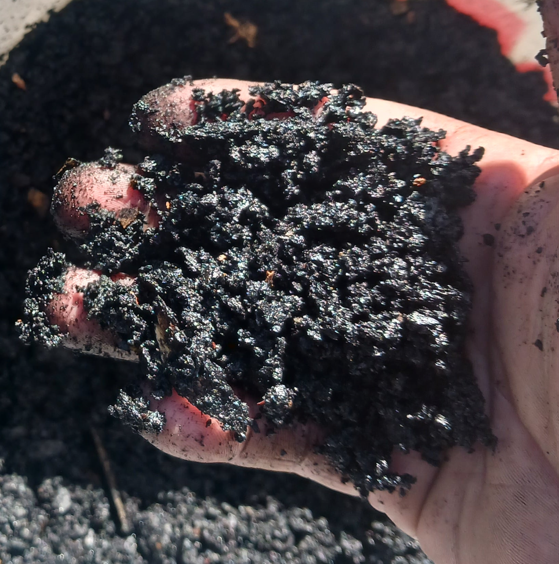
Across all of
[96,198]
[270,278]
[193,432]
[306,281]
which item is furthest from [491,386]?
[96,198]

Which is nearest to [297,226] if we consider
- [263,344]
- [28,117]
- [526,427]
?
[263,344]

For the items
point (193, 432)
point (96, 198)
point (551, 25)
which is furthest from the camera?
point (96, 198)

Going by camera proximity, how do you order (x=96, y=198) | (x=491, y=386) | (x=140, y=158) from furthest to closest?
(x=140, y=158), (x=96, y=198), (x=491, y=386)

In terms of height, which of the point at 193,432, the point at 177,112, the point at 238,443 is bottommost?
the point at 238,443

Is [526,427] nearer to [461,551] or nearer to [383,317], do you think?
[461,551]

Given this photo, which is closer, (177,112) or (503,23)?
(177,112)

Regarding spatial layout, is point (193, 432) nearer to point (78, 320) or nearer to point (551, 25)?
point (78, 320)

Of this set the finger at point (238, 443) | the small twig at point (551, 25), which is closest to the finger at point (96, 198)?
the finger at point (238, 443)
